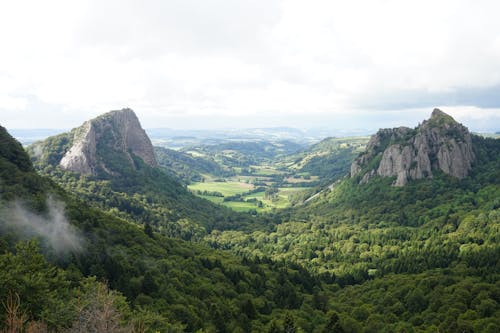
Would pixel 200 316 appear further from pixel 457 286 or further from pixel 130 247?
pixel 457 286

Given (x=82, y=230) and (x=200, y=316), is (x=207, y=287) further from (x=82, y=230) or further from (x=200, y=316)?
(x=82, y=230)

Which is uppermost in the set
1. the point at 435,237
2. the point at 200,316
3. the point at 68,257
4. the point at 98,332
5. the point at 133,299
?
the point at 98,332

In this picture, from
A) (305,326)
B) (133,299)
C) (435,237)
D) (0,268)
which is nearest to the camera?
(0,268)

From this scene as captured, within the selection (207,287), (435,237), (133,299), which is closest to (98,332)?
(133,299)

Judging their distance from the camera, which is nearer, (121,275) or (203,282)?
(121,275)

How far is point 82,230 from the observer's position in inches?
3622

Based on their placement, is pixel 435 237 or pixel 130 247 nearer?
pixel 130 247

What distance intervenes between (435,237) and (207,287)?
437 ft

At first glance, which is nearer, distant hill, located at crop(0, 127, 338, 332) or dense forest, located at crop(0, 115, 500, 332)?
distant hill, located at crop(0, 127, 338, 332)

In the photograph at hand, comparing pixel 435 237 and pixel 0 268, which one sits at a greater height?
pixel 0 268

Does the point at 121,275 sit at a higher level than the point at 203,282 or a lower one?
higher

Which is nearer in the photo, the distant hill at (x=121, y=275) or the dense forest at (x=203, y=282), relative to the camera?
the distant hill at (x=121, y=275)

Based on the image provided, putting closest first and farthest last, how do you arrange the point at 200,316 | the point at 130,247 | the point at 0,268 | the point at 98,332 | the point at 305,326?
the point at 98,332, the point at 0,268, the point at 200,316, the point at 305,326, the point at 130,247

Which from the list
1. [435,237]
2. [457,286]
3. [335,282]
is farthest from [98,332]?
[435,237]
